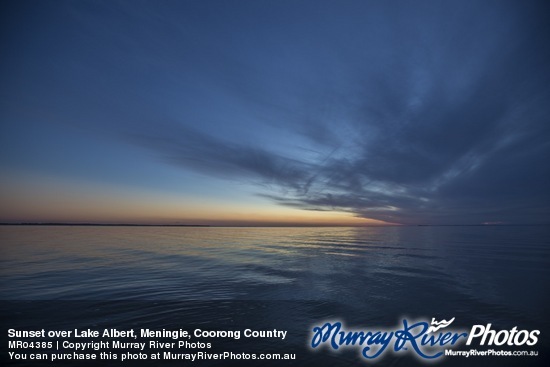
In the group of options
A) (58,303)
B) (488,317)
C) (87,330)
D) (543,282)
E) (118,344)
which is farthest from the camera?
(543,282)

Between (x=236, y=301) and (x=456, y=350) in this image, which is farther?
(x=236, y=301)

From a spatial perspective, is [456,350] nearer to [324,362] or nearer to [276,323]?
[324,362]

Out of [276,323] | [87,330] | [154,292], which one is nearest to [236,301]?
[276,323]

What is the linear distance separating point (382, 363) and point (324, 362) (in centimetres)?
219

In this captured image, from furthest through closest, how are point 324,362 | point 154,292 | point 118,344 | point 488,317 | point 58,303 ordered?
point 154,292 < point 58,303 < point 488,317 < point 118,344 < point 324,362

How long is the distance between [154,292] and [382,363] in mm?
14431

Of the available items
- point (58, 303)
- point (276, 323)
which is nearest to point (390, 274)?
point (276, 323)

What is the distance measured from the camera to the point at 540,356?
352 inches

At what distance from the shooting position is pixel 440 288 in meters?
17.5

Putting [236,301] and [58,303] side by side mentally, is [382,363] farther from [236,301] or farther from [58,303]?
[58,303]
